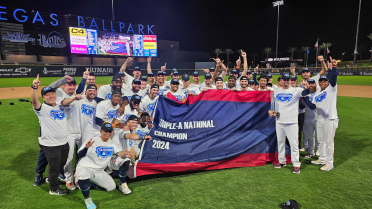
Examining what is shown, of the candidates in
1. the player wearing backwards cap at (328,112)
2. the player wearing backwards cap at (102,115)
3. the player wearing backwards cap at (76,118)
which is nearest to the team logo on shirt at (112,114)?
the player wearing backwards cap at (102,115)

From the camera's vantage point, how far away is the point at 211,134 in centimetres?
622

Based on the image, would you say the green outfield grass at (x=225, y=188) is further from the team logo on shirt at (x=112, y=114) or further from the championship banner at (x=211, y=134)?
the team logo on shirt at (x=112, y=114)

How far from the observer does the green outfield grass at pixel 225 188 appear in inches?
175

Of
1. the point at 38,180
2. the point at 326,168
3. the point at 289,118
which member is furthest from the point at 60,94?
the point at 326,168

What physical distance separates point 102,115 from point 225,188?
11.3 ft

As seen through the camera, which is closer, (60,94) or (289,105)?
(60,94)

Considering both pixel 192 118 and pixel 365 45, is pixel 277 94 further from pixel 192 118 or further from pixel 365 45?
pixel 365 45

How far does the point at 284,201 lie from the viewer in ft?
14.8

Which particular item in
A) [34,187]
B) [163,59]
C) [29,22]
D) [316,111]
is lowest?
[34,187]

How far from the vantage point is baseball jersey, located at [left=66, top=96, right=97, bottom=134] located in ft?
17.6

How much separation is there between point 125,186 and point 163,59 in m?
64.7

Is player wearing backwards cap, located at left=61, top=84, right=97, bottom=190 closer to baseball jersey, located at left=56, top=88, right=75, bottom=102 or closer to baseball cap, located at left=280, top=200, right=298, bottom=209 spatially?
baseball jersey, located at left=56, top=88, right=75, bottom=102

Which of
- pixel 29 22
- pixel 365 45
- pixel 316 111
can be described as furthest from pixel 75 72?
pixel 365 45

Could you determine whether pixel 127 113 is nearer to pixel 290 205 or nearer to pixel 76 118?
pixel 76 118
